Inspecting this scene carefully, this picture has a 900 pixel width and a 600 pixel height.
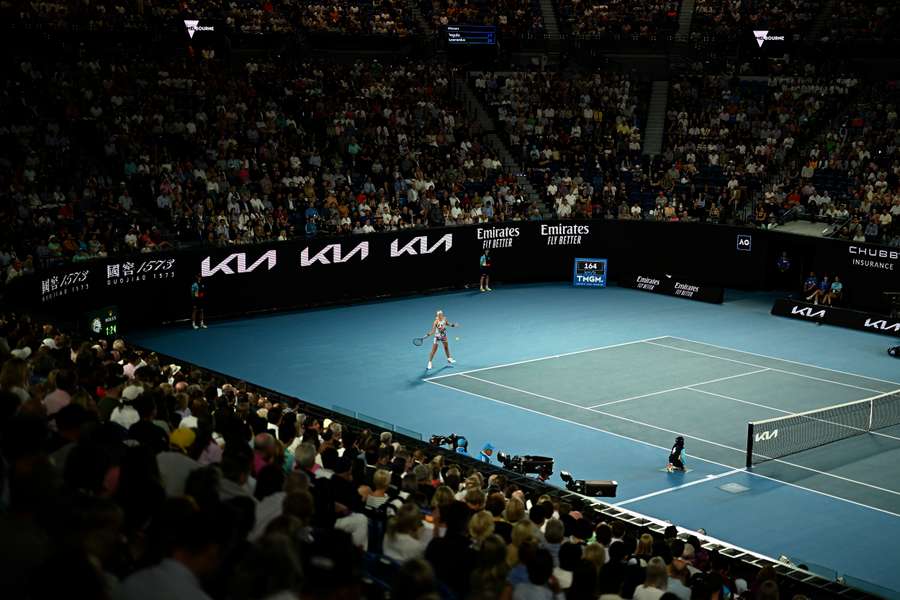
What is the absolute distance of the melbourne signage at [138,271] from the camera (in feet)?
111

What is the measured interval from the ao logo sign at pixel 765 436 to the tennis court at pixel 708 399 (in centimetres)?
47

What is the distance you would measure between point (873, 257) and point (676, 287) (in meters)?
7.54

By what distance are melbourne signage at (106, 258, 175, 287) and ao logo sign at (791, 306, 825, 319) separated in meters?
22.2

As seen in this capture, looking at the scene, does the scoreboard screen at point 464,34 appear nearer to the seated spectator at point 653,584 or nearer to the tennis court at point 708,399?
the tennis court at point 708,399

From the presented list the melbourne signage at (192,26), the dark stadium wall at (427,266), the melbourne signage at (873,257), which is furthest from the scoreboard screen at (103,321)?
the melbourne signage at (873,257)

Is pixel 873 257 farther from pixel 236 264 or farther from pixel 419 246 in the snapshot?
pixel 236 264

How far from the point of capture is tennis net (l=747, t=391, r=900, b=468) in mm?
24641

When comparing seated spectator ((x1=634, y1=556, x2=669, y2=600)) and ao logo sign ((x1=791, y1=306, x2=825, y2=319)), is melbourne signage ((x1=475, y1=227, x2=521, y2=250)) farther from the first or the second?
seated spectator ((x1=634, y1=556, x2=669, y2=600))

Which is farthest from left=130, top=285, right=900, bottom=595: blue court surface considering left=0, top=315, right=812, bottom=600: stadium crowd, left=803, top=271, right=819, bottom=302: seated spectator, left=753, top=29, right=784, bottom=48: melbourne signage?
left=753, top=29, right=784, bottom=48: melbourne signage

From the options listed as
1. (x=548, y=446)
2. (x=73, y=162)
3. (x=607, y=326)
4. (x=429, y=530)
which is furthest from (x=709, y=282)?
(x=429, y=530)

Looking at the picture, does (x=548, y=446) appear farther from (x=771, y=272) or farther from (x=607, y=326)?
(x=771, y=272)

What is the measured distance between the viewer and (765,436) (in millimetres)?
24734

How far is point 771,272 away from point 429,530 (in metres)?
36.7

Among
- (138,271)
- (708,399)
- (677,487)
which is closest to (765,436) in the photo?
(677,487)
